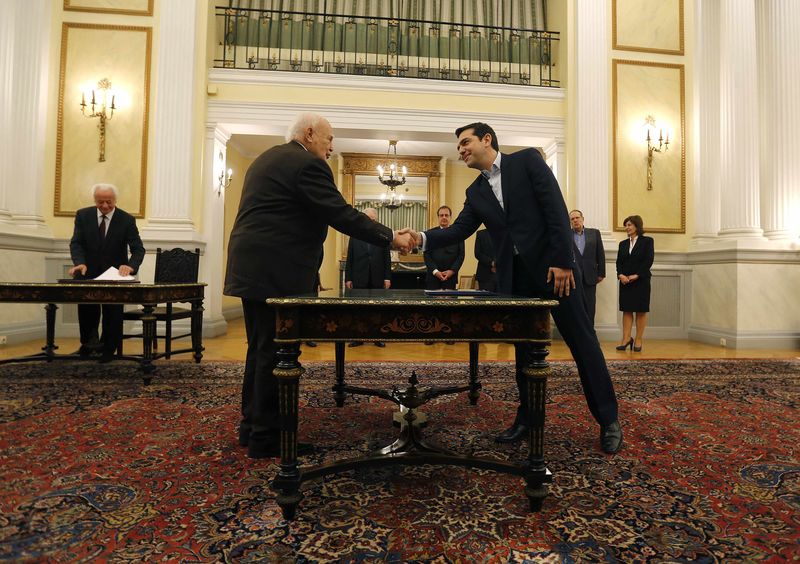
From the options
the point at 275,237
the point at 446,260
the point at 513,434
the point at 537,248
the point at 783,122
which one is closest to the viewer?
the point at 275,237

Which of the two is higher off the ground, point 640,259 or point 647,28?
point 647,28

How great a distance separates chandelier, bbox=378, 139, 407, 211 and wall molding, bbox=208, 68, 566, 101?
2.57 metres

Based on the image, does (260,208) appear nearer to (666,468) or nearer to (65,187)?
(666,468)

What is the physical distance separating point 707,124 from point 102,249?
8.07 metres

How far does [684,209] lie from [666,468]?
6.13 metres

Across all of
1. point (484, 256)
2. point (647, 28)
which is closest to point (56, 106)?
point (484, 256)

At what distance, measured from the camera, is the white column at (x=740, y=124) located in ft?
20.5

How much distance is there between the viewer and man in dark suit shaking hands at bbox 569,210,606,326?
205 inches

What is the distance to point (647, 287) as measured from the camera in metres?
5.43

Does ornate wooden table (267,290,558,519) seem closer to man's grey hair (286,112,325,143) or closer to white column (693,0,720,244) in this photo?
man's grey hair (286,112,325,143)

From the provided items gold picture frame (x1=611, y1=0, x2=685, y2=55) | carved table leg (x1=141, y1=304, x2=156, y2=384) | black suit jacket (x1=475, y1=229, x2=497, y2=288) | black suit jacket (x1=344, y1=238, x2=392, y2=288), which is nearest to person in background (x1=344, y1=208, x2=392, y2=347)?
black suit jacket (x1=344, y1=238, x2=392, y2=288)

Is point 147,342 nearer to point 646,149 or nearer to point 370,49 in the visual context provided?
point 646,149

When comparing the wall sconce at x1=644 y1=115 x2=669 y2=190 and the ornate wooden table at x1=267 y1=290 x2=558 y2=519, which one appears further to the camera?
the wall sconce at x1=644 y1=115 x2=669 y2=190

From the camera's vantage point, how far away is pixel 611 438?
2.24m
